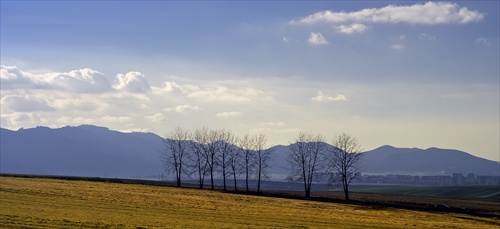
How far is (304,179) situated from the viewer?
10956cm

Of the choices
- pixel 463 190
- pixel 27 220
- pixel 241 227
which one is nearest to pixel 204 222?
pixel 241 227

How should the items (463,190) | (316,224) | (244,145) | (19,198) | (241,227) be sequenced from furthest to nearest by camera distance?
Result: (463,190)
(244,145)
(19,198)
(316,224)
(241,227)

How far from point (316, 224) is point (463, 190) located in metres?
150

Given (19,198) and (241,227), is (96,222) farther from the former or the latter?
(19,198)

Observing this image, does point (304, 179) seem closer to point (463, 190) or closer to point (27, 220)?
point (27, 220)

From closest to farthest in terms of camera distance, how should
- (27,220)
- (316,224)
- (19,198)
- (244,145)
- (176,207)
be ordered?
1. (27,220)
2. (316,224)
3. (19,198)
4. (176,207)
5. (244,145)

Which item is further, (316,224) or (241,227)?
(316,224)

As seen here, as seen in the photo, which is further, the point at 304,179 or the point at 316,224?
the point at 304,179

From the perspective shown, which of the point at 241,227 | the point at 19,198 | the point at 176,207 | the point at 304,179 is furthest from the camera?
the point at 304,179

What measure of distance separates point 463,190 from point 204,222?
158 metres

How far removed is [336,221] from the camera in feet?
173

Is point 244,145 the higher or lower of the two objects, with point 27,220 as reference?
higher

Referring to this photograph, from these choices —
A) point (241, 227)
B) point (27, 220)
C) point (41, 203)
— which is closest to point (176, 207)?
point (41, 203)

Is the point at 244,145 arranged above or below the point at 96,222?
above
